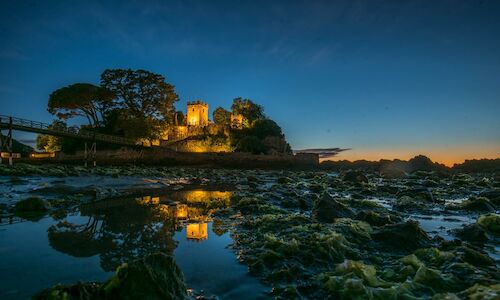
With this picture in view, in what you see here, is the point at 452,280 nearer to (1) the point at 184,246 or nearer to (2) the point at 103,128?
(1) the point at 184,246

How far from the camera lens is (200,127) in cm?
9544

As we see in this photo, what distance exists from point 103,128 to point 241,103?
4577cm

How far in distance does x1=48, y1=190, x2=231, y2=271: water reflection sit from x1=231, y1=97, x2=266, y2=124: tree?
291 ft

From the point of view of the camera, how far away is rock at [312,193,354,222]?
7715 mm

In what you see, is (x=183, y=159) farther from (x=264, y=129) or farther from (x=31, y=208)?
(x=31, y=208)

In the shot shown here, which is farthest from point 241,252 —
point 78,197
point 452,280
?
point 78,197

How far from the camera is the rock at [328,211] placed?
25.3ft

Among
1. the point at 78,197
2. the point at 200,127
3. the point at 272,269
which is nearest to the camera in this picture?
the point at 272,269

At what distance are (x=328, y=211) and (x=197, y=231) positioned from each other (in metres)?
3.56

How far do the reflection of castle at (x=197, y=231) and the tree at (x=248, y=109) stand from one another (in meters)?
90.4

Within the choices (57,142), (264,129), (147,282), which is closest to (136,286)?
(147,282)

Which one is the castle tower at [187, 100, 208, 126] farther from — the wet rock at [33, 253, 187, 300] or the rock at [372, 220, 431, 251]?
the wet rock at [33, 253, 187, 300]

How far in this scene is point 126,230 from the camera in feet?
20.3

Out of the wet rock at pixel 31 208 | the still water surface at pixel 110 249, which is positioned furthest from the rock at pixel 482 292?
the wet rock at pixel 31 208
